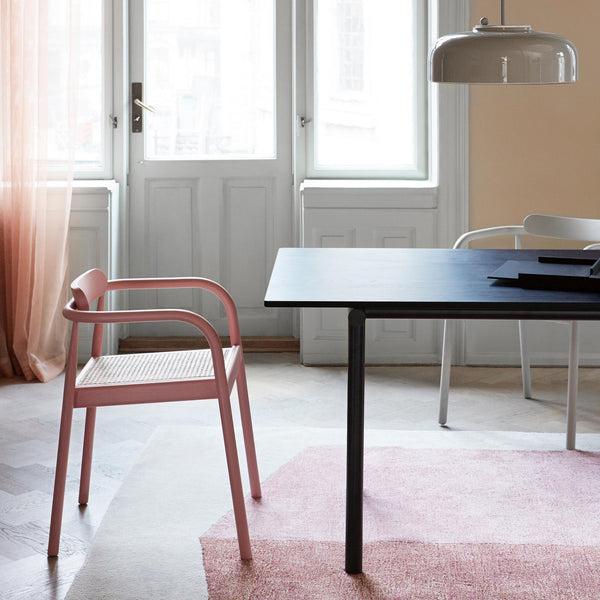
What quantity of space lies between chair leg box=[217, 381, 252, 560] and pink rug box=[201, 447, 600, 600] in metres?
0.05

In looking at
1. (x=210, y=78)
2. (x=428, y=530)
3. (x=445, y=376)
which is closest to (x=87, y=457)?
(x=428, y=530)

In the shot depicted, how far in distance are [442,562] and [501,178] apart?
2429 millimetres

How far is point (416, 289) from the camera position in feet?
7.26

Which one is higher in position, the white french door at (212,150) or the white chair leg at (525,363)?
the white french door at (212,150)

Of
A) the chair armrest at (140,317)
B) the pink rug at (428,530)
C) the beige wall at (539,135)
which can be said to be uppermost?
the beige wall at (539,135)

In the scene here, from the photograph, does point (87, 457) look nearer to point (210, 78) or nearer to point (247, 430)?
point (247, 430)

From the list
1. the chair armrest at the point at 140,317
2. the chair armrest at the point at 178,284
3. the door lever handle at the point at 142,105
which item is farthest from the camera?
the door lever handle at the point at 142,105

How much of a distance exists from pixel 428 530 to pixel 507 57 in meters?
1.20

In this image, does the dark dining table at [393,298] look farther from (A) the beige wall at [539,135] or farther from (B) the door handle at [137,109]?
(B) the door handle at [137,109]

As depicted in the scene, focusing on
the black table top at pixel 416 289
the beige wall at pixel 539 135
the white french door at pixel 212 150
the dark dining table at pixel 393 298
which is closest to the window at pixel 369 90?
the white french door at pixel 212 150

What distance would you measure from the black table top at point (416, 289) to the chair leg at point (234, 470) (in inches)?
11.5

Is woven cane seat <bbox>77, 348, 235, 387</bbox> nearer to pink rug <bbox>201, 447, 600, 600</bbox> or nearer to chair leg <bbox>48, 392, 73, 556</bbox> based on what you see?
chair leg <bbox>48, 392, 73, 556</bbox>

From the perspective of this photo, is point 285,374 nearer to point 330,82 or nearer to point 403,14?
point 330,82

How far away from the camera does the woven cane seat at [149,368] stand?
229 cm
